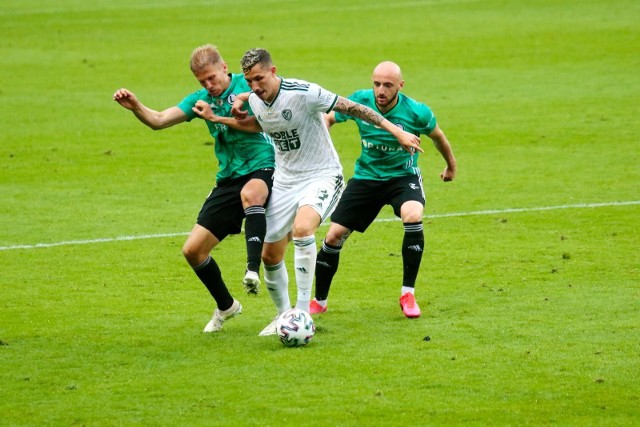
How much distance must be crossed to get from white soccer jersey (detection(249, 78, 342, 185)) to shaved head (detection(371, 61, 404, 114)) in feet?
2.28

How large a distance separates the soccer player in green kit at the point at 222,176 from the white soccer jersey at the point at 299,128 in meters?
0.29

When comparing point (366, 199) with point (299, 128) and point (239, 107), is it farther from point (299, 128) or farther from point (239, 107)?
point (239, 107)

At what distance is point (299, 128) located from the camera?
9898 mm

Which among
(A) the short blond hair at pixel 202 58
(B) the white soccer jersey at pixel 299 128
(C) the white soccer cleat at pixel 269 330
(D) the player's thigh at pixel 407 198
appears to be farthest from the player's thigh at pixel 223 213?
(D) the player's thigh at pixel 407 198

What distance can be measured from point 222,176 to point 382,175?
56.6 inches

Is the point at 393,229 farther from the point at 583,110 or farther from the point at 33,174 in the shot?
the point at 583,110

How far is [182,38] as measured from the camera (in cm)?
3153

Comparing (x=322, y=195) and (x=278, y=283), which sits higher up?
(x=322, y=195)

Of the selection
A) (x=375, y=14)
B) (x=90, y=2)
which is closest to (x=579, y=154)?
(x=375, y=14)

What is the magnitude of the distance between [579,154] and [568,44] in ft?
35.0

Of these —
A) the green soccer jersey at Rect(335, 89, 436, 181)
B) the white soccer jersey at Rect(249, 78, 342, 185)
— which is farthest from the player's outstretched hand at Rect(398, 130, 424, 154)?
the green soccer jersey at Rect(335, 89, 436, 181)

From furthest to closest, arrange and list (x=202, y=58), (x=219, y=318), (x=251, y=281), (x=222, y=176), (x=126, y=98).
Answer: (x=222, y=176), (x=219, y=318), (x=202, y=58), (x=126, y=98), (x=251, y=281)

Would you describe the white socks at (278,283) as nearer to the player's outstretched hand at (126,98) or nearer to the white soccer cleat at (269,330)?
the white soccer cleat at (269,330)

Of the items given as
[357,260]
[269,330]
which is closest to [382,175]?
[269,330]
